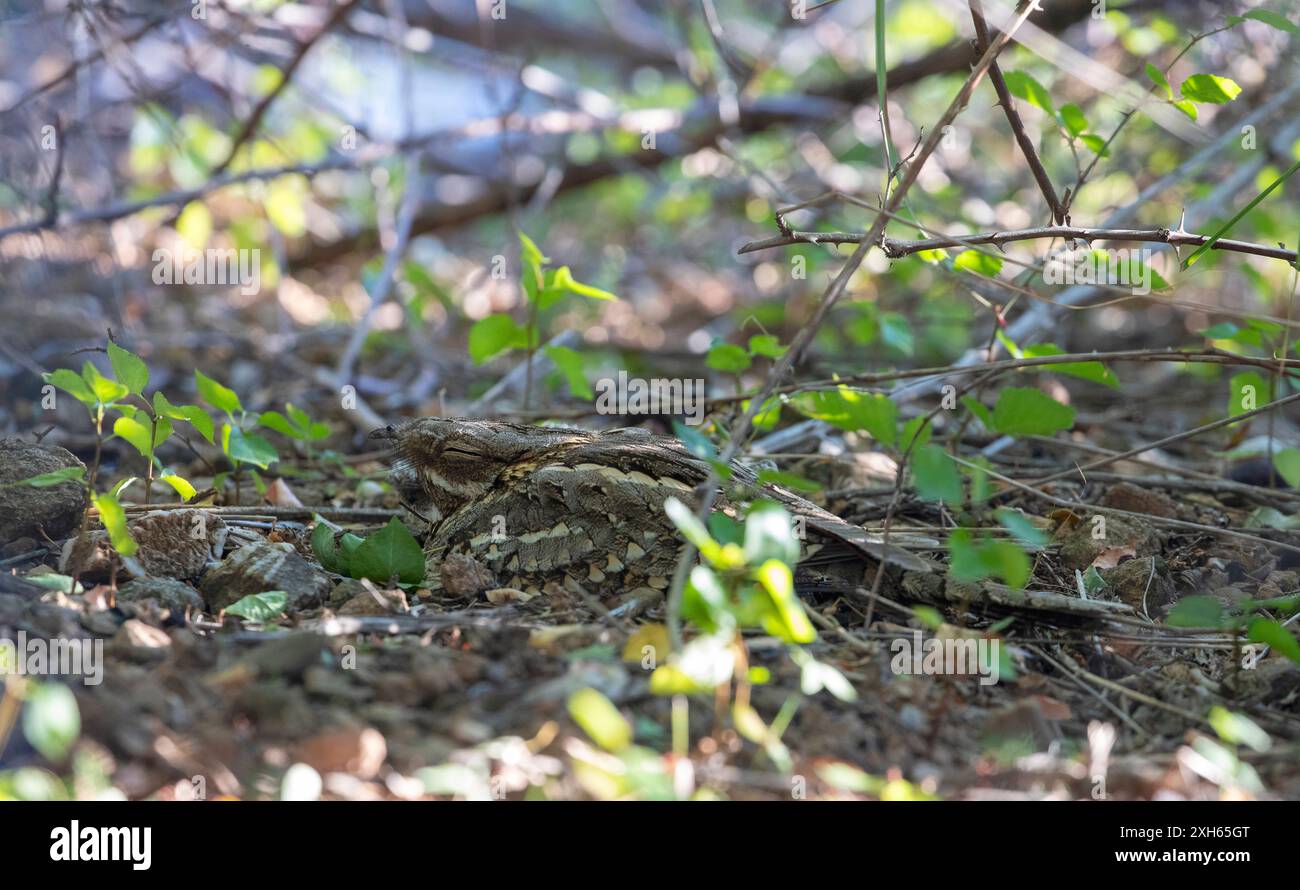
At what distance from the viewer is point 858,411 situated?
2.54 m

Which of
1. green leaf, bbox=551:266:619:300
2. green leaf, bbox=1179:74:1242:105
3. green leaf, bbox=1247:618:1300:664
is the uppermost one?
green leaf, bbox=1179:74:1242:105

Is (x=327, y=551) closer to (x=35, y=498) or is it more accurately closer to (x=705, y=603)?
(x=35, y=498)

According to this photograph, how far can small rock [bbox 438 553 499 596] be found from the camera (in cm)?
289

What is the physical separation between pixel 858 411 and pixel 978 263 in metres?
0.79

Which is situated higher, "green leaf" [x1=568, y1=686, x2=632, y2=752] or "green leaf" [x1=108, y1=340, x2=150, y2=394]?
"green leaf" [x1=108, y1=340, x2=150, y2=394]

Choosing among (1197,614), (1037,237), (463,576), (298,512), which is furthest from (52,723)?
(1037,237)

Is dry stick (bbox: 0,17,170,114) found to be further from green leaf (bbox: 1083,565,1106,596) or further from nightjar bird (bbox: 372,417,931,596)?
green leaf (bbox: 1083,565,1106,596)

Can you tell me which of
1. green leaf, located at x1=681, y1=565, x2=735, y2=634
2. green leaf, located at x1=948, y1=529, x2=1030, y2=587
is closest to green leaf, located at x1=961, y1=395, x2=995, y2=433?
green leaf, located at x1=948, y1=529, x2=1030, y2=587

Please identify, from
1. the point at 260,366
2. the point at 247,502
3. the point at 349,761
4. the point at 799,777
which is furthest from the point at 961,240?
the point at 260,366

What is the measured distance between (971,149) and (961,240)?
4.76 meters

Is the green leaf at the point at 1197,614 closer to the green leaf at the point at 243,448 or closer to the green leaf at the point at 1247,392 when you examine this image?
the green leaf at the point at 1247,392

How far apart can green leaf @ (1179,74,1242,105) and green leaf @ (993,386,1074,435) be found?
873mm

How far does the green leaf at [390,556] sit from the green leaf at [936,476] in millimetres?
1306

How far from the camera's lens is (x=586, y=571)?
294 centimetres
